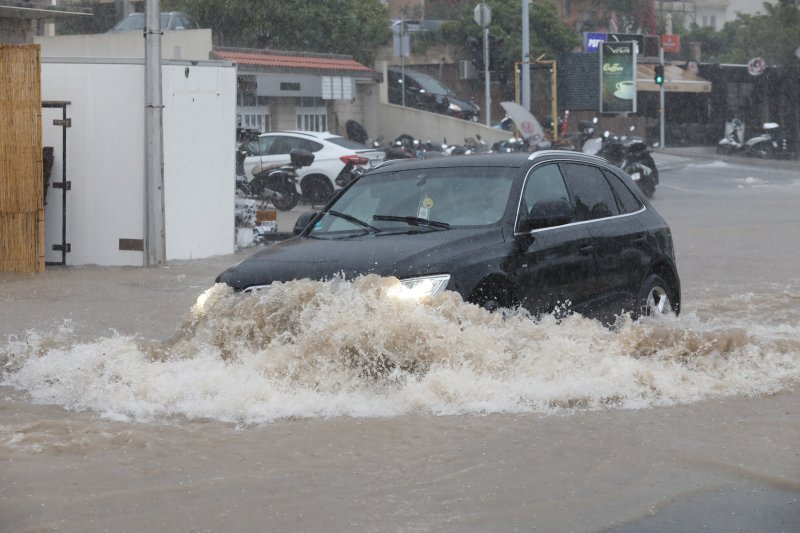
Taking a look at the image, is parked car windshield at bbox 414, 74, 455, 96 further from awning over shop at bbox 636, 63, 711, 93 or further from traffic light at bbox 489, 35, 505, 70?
awning over shop at bbox 636, 63, 711, 93

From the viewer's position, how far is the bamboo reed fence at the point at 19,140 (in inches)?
542

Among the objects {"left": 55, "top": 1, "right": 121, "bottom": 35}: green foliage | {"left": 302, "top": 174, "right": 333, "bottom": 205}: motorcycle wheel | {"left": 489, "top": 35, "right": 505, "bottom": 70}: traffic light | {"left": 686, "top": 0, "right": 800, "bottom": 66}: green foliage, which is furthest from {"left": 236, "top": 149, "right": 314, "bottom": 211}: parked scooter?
{"left": 686, "top": 0, "right": 800, "bottom": 66}: green foliage

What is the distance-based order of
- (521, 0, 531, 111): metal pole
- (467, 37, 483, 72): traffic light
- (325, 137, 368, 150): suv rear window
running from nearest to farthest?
1. (325, 137, 368, 150): suv rear window
2. (521, 0, 531, 111): metal pole
3. (467, 37, 483, 72): traffic light

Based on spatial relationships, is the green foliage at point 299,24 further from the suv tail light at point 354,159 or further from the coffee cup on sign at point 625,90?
the suv tail light at point 354,159

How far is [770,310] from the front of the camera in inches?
457

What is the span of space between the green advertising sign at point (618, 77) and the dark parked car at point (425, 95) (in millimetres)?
4617

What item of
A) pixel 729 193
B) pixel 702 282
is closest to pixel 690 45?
pixel 729 193

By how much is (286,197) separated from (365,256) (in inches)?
609

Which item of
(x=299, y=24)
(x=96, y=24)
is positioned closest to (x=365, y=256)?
(x=299, y=24)

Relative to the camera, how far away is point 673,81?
52594mm

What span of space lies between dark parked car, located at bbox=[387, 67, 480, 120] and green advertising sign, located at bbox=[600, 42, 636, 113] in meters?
4.62

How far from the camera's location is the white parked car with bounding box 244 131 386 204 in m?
24.8

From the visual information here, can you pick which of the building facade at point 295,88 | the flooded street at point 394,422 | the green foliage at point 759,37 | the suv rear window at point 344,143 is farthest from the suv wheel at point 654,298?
the green foliage at point 759,37

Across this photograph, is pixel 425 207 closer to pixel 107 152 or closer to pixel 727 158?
pixel 107 152
